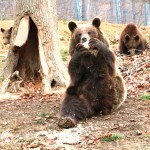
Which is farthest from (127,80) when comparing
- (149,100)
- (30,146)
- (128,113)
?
(30,146)

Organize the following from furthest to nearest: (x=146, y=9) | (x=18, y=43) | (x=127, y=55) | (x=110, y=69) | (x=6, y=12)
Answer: (x=146, y=9) < (x=6, y=12) < (x=127, y=55) < (x=18, y=43) < (x=110, y=69)

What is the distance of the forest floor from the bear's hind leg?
0.10 metres

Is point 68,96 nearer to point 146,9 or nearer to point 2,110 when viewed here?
point 2,110

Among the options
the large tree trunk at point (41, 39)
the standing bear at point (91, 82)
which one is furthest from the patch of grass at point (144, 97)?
the large tree trunk at point (41, 39)

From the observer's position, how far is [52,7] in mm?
9766

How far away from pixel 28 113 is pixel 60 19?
1736 centimetres

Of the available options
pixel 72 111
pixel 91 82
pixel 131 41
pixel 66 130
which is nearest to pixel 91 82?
pixel 91 82

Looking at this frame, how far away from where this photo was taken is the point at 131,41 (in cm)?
1544

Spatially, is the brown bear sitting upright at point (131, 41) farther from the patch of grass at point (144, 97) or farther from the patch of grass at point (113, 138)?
the patch of grass at point (113, 138)

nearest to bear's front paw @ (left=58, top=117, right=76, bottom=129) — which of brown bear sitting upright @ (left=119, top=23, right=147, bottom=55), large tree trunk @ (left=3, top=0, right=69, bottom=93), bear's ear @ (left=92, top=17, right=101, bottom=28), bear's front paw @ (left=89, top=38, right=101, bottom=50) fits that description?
bear's front paw @ (left=89, top=38, right=101, bottom=50)

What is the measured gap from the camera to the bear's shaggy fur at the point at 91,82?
21.1ft

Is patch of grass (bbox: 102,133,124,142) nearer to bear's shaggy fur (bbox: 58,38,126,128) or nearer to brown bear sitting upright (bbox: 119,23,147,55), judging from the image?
bear's shaggy fur (bbox: 58,38,126,128)

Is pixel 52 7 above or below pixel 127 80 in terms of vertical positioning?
above

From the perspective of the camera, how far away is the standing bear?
254 inches
